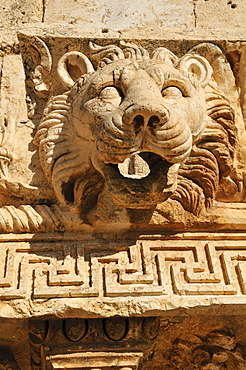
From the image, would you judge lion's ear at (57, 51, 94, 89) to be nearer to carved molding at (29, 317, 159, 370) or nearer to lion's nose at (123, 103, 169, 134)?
lion's nose at (123, 103, 169, 134)

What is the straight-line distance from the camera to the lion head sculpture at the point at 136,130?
2.43m

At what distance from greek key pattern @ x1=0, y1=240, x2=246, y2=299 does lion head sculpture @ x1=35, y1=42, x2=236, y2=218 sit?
217 millimetres

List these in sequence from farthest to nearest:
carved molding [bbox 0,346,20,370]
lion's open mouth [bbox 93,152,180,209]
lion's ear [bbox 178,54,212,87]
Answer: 1. lion's ear [bbox 178,54,212,87]
2. carved molding [bbox 0,346,20,370]
3. lion's open mouth [bbox 93,152,180,209]

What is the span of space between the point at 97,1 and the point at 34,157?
3.85 feet

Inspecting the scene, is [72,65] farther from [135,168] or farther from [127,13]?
[127,13]

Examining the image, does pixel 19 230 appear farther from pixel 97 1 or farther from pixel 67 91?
pixel 97 1

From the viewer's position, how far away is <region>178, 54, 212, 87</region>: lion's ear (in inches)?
115

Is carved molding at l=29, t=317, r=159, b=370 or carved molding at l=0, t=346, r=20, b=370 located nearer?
carved molding at l=29, t=317, r=159, b=370

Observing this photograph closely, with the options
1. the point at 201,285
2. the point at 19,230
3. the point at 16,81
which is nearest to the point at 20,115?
the point at 16,81

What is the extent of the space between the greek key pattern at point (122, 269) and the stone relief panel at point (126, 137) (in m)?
0.12

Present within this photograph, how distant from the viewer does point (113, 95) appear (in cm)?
259

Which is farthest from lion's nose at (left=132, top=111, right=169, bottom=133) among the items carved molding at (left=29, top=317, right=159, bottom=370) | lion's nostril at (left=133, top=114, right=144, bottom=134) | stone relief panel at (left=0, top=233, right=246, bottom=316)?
carved molding at (left=29, top=317, right=159, bottom=370)

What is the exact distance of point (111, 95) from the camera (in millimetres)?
2584

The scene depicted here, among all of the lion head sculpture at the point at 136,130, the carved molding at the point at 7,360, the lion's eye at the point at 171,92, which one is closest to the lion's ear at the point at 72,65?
the lion head sculpture at the point at 136,130
